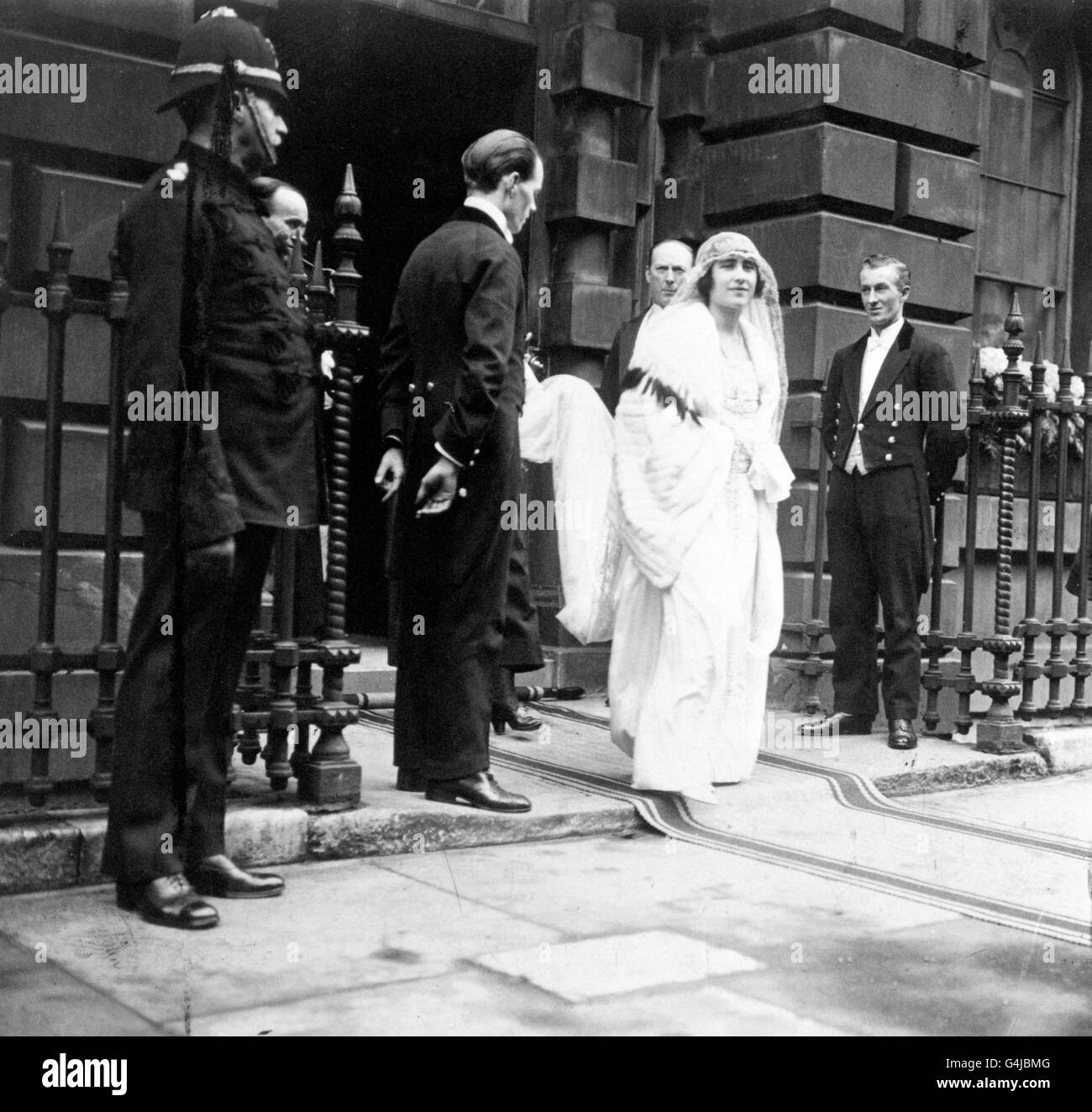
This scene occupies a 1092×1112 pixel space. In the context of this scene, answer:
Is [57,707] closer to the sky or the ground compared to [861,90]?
closer to the ground

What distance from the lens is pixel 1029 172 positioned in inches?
397

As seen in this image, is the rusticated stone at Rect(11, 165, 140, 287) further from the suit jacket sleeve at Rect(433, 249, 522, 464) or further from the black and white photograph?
the suit jacket sleeve at Rect(433, 249, 522, 464)

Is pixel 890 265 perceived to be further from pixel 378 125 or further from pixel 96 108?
pixel 96 108

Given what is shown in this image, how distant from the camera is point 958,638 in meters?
7.41

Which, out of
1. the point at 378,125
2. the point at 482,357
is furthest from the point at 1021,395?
the point at 482,357

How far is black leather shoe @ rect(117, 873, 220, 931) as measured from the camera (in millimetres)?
3973

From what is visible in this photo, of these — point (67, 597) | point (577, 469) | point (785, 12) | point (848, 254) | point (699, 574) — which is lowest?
point (67, 597)

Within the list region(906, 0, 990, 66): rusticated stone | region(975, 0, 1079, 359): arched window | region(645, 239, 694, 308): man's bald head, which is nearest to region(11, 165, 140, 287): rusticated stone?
region(645, 239, 694, 308): man's bald head

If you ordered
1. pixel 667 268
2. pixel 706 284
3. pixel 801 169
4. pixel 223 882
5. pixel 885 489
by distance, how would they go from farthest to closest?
pixel 801 169, pixel 667 268, pixel 885 489, pixel 706 284, pixel 223 882

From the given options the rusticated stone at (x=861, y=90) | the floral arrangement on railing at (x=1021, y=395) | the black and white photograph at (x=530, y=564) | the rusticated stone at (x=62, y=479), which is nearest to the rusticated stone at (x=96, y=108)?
the black and white photograph at (x=530, y=564)

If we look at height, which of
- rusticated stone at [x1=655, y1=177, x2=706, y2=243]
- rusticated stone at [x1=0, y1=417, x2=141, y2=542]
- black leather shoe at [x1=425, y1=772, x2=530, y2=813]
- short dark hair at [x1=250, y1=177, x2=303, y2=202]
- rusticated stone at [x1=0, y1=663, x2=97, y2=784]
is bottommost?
black leather shoe at [x1=425, y1=772, x2=530, y2=813]

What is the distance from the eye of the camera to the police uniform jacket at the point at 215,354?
12.9 ft

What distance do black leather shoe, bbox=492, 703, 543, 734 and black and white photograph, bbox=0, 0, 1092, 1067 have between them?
2cm

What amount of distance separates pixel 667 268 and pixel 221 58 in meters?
3.85
